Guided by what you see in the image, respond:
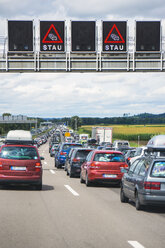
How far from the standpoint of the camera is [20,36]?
1094 inches

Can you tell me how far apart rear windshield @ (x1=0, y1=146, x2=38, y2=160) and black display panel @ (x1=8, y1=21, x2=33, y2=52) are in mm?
13117

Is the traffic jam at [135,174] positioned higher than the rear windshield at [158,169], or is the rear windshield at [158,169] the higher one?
the rear windshield at [158,169]

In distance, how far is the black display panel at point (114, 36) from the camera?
89.7 ft

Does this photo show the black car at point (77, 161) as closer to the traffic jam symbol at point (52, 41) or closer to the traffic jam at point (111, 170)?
the traffic jam at point (111, 170)

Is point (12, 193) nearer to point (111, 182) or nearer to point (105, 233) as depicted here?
point (111, 182)

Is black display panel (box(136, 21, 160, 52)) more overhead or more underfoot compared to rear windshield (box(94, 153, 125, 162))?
more overhead

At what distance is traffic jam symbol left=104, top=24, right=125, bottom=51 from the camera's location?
89.8 feet

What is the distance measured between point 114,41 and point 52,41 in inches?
146

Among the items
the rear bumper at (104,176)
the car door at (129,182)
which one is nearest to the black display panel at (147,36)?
the rear bumper at (104,176)

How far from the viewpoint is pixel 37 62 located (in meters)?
28.6

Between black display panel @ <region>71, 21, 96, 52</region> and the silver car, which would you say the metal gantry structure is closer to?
black display panel @ <region>71, 21, 96, 52</region>

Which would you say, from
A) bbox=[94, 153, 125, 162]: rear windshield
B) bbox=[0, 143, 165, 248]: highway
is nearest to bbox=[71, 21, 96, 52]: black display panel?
bbox=[94, 153, 125, 162]: rear windshield

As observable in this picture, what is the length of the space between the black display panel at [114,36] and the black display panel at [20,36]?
4.38 metres

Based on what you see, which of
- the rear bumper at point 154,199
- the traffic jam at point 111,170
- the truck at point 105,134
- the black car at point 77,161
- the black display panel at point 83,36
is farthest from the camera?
the truck at point 105,134
